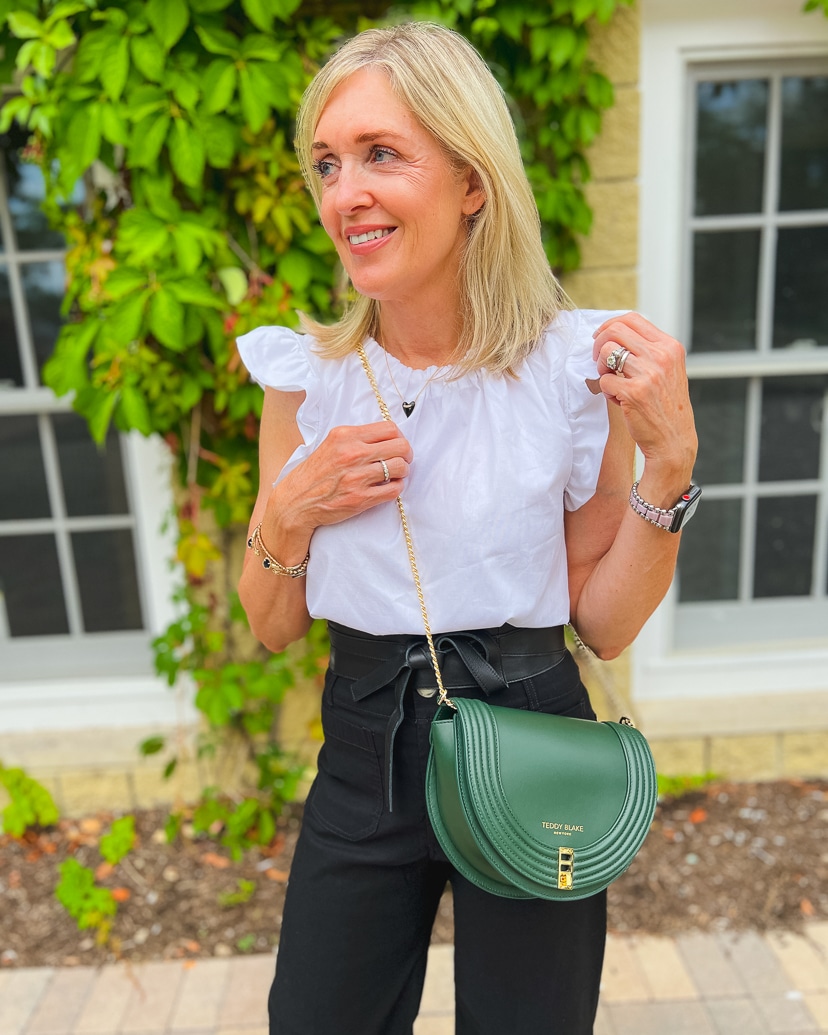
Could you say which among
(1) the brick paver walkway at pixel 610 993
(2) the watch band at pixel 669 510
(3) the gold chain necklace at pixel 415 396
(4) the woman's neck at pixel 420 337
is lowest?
(1) the brick paver walkway at pixel 610 993

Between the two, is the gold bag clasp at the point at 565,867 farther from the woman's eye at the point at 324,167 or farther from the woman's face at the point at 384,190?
the woman's eye at the point at 324,167

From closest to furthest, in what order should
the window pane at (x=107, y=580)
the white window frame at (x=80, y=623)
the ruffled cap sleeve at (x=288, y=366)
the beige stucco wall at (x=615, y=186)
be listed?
the ruffled cap sleeve at (x=288, y=366) → the beige stucco wall at (x=615, y=186) → the white window frame at (x=80, y=623) → the window pane at (x=107, y=580)

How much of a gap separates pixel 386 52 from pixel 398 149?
5.3 inches

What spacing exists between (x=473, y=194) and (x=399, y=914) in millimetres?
1071

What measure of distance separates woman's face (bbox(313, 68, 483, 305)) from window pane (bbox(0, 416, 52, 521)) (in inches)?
82.1

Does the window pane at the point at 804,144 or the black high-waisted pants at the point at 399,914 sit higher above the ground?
the window pane at the point at 804,144

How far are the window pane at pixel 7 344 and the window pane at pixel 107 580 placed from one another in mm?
565

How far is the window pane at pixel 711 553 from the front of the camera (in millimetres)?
3113

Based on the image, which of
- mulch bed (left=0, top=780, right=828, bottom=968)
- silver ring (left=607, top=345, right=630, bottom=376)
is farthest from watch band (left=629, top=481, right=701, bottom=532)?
mulch bed (left=0, top=780, right=828, bottom=968)

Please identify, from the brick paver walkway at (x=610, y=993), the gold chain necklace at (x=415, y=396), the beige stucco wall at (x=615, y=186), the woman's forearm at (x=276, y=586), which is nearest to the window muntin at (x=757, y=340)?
the beige stucco wall at (x=615, y=186)

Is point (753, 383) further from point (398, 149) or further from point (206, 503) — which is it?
point (398, 149)

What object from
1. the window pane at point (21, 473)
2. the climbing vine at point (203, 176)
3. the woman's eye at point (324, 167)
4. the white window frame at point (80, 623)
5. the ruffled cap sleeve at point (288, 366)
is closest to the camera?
the woman's eye at point (324, 167)

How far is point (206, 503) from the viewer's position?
262 cm

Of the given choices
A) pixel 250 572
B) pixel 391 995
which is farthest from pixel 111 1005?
pixel 250 572
